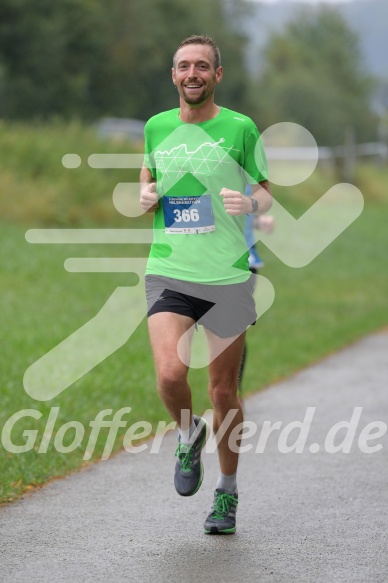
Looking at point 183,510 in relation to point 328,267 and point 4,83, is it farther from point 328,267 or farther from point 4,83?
point 4,83

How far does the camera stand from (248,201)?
5793 mm

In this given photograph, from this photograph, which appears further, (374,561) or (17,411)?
(17,411)

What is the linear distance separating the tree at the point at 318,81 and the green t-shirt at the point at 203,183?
6157 cm

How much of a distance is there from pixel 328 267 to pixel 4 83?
24599 millimetres

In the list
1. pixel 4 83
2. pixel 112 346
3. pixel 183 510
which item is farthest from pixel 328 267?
pixel 4 83

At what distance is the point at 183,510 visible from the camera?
6.54 m

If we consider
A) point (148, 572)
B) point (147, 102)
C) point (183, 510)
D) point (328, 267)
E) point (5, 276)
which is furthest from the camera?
point (147, 102)

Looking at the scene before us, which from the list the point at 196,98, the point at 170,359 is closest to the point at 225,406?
the point at 170,359

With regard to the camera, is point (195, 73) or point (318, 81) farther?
point (318, 81)

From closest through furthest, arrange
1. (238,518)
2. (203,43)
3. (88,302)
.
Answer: (203,43) → (238,518) → (88,302)

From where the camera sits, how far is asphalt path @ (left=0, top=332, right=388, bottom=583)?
5.29 metres

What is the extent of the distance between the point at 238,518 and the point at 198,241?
4.75 ft

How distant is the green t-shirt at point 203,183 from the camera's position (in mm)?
5883

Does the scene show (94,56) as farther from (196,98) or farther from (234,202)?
(234,202)
